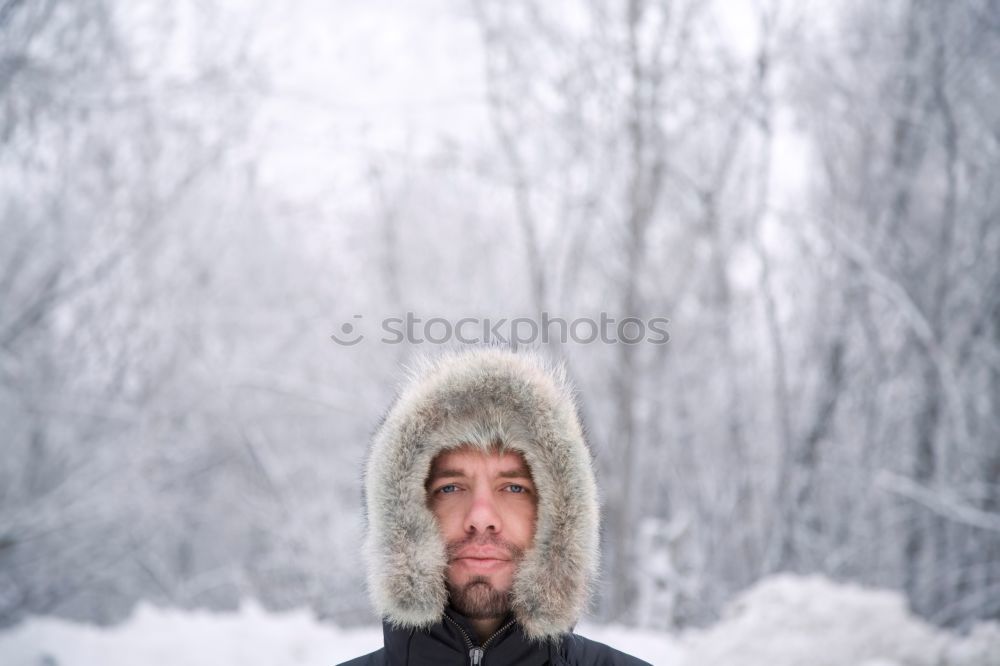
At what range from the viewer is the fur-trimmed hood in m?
1.84

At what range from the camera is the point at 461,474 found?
78.7 inches

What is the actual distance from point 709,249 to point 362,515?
6230 millimetres

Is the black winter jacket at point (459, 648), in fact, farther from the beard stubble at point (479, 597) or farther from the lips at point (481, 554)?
the lips at point (481, 554)

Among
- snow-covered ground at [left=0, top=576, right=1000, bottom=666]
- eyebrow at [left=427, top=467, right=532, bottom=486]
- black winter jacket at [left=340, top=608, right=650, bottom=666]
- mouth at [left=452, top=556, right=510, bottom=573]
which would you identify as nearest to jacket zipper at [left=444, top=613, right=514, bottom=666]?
black winter jacket at [left=340, top=608, right=650, bottom=666]

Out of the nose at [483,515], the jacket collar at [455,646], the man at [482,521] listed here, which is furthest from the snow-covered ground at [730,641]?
the nose at [483,515]

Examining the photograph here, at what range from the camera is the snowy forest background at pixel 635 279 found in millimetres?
6281

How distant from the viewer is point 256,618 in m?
4.59

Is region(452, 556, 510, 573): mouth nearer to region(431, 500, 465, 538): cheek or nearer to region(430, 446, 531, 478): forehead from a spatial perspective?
region(431, 500, 465, 538): cheek

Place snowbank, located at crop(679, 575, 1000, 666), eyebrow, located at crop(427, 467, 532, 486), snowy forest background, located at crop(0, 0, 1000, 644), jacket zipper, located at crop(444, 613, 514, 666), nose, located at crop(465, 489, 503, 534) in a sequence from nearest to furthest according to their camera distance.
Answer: jacket zipper, located at crop(444, 613, 514, 666) → nose, located at crop(465, 489, 503, 534) → eyebrow, located at crop(427, 467, 532, 486) → snowbank, located at crop(679, 575, 1000, 666) → snowy forest background, located at crop(0, 0, 1000, 644)

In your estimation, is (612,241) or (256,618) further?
(612,241)

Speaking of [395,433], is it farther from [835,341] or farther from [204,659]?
[835,341]

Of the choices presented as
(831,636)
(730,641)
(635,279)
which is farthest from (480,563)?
(635,279)

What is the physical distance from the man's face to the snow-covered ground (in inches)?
83.4

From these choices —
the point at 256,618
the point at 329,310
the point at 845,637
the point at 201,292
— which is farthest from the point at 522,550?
the point at 329,310
